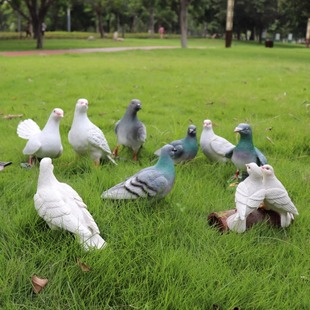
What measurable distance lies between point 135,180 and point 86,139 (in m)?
1.02

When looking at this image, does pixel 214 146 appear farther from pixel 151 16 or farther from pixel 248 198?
pixel 151 16

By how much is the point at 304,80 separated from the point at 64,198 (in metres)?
8.65

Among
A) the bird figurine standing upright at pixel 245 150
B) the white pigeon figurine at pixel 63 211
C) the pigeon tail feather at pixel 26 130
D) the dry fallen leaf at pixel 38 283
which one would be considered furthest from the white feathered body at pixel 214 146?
the dry fallen leaf at pixel 38 283

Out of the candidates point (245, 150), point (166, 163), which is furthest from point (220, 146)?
point (166, 163)

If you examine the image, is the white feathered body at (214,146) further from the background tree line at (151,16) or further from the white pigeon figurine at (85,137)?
the background tree line at (151,16)

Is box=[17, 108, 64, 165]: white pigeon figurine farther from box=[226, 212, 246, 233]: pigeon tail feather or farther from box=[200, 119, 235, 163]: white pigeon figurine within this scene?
box=[226, 212, 246, 233]: pigeon tail feather

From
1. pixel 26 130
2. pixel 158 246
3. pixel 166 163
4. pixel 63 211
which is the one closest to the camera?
pixel 63 211

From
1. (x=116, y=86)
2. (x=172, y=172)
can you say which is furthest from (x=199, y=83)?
(x=172, y=172)

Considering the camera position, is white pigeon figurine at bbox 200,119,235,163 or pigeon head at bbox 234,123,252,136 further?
white pigeon figurine at bbox 200,119,235,163

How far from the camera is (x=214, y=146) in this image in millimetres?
3627

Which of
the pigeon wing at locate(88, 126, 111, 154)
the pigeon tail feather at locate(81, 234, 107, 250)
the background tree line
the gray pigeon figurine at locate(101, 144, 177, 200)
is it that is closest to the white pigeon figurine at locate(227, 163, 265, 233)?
the gray pigeon figurine at locate(101, 144, 177, 200)

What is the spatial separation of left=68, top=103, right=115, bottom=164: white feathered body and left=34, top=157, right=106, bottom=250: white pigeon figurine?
1097 millimetres

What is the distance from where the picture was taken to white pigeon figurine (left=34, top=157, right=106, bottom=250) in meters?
2.19

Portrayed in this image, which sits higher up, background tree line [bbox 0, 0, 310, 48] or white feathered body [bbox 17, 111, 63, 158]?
background tree line [bbox 0, 0, 310, 48]
